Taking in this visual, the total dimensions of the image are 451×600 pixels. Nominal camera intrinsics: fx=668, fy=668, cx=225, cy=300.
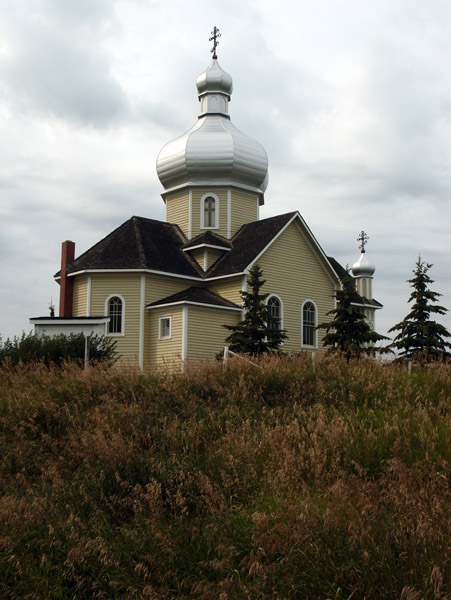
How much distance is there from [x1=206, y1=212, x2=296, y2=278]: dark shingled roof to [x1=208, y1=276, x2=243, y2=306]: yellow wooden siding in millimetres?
343

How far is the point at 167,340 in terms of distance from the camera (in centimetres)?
2580

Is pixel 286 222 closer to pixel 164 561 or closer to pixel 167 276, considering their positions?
pixel 167 276

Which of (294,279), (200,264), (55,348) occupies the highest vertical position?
(200,264)

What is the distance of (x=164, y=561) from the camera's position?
531cm

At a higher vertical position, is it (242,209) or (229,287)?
(242,209)

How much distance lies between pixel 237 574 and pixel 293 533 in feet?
1.72

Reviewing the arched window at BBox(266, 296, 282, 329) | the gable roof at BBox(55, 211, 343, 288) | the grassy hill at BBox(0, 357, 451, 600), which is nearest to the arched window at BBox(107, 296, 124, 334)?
the gable roof at BBox(55, 211, 343, 288)

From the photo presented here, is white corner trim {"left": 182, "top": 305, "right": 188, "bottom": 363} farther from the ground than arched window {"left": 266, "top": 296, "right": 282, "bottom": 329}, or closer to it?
closer to it

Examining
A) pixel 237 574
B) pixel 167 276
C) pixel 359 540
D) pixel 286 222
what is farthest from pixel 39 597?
pixel 286 222

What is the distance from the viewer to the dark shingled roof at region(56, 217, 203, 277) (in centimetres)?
2708

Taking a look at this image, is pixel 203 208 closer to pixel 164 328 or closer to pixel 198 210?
pixel 198 210

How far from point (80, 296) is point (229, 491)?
22096mm

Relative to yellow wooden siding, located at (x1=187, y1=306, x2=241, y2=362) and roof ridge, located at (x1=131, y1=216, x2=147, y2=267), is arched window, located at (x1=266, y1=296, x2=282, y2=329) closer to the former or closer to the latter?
yellow wooden siding, located at (x1=187, y1=306, x2=241, y2=362)

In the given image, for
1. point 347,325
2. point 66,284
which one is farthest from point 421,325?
point 66,284
